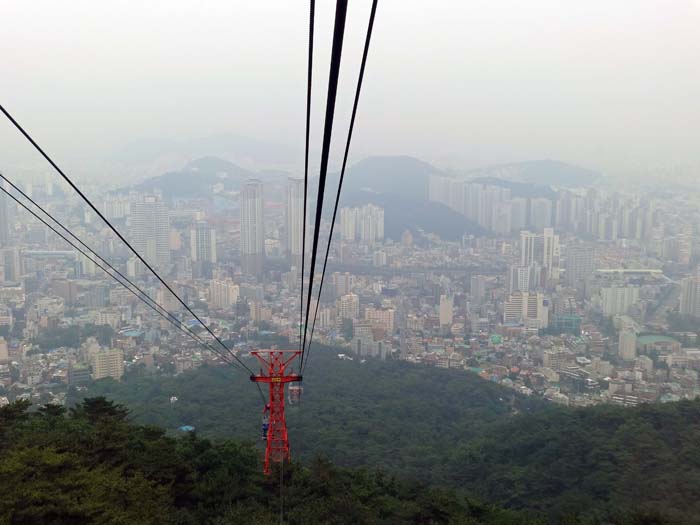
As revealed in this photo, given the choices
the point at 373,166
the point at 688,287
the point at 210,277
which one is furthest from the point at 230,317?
the point at 373,166

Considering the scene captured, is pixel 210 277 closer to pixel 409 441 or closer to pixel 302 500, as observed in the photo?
pixel 409 441

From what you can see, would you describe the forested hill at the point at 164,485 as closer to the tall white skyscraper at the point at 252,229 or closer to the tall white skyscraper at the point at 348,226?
the tall white skyscraper at the point at 252,229

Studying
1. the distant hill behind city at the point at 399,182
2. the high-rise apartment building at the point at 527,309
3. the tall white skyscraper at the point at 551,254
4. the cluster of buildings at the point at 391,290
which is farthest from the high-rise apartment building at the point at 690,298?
the distant hill behind city at the point at 399,182

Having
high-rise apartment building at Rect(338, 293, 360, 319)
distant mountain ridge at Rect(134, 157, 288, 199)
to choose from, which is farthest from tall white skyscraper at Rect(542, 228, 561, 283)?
distant mountain ridge at Rect(134, 157, 288, 199)

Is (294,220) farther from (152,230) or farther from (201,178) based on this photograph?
(201,178)

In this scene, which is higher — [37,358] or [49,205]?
[49,205]

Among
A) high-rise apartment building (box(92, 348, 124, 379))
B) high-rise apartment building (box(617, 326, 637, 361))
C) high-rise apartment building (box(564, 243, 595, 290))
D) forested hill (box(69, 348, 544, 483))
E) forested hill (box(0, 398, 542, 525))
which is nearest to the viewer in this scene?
forested hill (box(0, 398, 542, 525))

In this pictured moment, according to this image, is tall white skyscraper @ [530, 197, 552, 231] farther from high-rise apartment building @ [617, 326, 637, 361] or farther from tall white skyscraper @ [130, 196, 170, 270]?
tall white skyscraper @ [130, 196, 170, 270]
